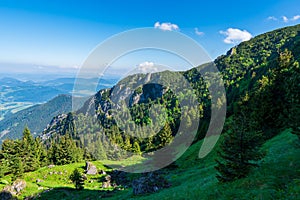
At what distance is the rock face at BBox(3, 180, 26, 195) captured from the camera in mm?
56275

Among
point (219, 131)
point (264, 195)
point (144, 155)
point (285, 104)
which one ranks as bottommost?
point (144, 155)

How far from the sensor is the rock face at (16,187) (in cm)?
5628

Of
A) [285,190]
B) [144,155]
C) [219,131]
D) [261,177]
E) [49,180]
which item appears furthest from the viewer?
[144,155]

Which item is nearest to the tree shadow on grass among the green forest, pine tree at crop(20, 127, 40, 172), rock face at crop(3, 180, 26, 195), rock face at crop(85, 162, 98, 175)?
the green forest

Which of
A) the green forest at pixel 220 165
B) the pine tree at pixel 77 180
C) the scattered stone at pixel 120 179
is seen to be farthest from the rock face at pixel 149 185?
the pine tree at pixel 77 180

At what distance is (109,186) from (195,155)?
26813mm

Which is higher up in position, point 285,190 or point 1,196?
point 285,190

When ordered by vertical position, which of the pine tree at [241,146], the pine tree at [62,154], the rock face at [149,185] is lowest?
the pine tree at [62,154]

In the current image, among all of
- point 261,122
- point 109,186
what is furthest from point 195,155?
point 109,186

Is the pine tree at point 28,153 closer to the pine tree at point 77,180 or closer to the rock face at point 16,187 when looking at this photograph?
the rock face at point 16,187

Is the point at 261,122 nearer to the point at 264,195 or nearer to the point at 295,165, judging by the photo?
the point at 295,165

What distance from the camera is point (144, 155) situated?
106 meters

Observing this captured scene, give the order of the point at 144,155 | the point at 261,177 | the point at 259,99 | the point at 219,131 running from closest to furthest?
the point at 261,177
the point at 259,99
the point at 219,131
the point at 144,155

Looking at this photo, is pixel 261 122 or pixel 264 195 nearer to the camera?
pixel 264 195
